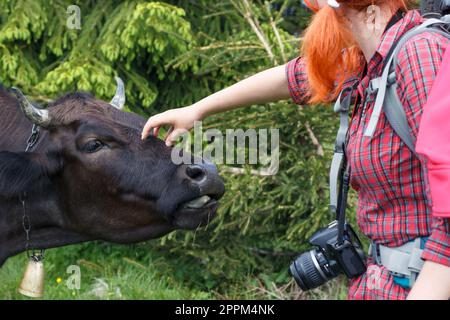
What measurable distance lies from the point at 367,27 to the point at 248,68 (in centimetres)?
464

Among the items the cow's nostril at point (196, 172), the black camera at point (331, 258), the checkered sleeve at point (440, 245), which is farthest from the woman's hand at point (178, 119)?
the checkered sleeve at point (440, 245)

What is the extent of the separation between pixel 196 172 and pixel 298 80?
0.67m

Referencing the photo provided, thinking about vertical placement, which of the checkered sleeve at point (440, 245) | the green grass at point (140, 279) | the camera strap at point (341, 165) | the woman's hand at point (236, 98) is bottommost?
the green grass at point (140, 279)

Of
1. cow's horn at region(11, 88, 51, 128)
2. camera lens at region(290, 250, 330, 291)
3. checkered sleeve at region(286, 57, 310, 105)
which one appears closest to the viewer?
camera lens at region(290, 250, 330, 291)

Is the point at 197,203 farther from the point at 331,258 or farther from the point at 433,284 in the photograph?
the point at 433,284

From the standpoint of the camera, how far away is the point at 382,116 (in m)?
2.56

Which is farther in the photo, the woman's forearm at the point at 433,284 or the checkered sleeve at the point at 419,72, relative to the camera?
the checkered sleeve at the point at 419,72

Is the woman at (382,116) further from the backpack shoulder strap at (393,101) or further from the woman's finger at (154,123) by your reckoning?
the woman's finger at (154,123)

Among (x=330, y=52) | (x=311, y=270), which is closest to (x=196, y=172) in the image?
(x=311, y=270)

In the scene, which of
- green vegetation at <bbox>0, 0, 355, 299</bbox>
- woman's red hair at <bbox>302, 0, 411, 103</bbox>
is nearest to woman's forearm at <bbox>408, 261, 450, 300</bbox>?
woman's red hair at <bbox>302, 0, 411, 103</bbox>

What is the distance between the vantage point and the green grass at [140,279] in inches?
265

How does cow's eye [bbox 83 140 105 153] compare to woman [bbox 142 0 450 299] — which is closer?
woman [bbox 142 0 450 299]

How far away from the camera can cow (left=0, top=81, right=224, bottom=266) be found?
12.0 feet

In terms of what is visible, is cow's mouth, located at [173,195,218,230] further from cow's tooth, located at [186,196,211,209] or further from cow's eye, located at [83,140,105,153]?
cow's eye, located at [83,140,105,153]
